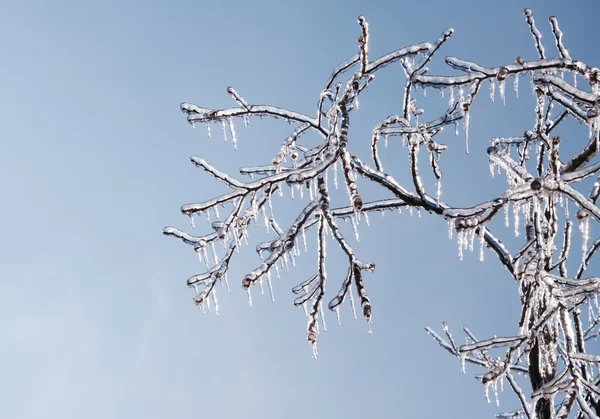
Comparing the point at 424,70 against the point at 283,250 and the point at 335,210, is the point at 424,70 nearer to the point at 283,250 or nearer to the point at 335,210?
the point at 335,210

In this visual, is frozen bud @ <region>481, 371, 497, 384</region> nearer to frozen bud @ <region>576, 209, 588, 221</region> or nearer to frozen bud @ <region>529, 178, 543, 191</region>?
frozen bud @ <region>576, 209, 588, 221</region>

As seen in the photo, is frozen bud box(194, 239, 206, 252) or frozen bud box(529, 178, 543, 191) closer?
frozen bud box(529, 178, 543, 191)

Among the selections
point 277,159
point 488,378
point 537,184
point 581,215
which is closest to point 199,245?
point 277,159

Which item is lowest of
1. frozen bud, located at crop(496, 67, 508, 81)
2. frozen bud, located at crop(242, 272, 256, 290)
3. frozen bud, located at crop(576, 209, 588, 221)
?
frozen bud, located at crop(242, 272, 256, 290)

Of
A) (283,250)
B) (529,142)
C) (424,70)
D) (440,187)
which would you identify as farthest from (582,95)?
(529,142)

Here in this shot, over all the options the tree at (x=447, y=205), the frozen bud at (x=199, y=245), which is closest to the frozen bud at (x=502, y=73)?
the tree at (x=447, y=205)

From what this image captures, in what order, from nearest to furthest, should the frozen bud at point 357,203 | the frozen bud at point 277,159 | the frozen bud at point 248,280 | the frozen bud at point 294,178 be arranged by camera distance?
the frozen bud at point 357,203 < the frozen bud at point 248,280 < the frozen bud at point 294,178 < the frozen bud at point 277,159

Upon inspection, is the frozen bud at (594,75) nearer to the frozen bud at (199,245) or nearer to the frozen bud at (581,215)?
the frozen bud at (581,215)

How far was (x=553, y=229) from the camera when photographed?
4102 mm

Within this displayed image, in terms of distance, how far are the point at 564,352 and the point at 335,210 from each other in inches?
76.3

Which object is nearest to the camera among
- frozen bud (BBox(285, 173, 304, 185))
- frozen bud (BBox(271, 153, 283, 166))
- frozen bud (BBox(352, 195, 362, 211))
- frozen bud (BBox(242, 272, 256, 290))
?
frozen bud (BBox(352, 195, 362, 211))

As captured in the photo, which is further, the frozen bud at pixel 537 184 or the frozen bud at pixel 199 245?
the frozen bud at pixel 199 245

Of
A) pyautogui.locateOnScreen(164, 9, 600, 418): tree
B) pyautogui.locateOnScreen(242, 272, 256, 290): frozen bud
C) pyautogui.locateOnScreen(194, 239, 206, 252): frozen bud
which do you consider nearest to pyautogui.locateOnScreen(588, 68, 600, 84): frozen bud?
pyautogui.locateOnScreen(164, 9, 600, 418): tree

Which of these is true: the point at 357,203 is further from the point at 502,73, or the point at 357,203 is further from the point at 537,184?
the point at 502,73
